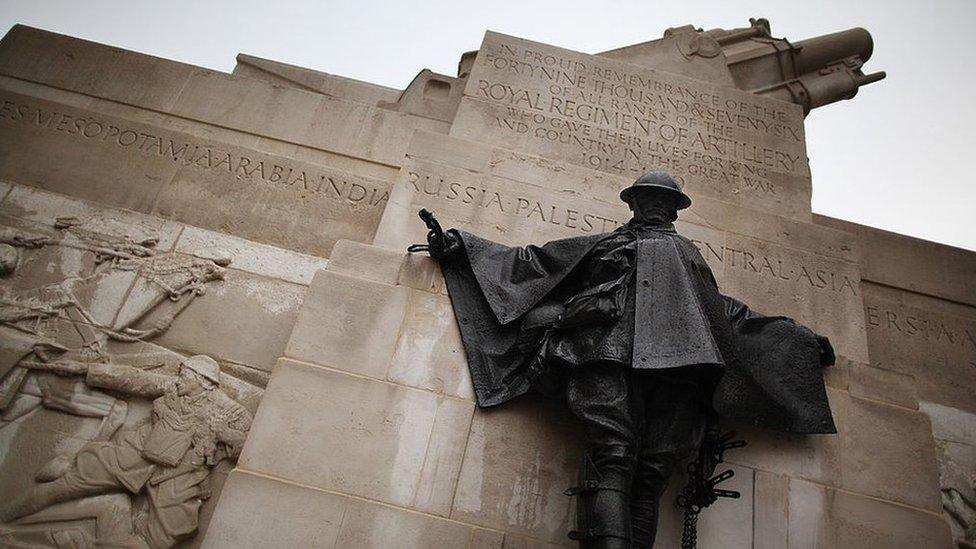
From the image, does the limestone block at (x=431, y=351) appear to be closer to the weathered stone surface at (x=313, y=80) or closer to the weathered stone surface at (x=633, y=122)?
the weathered stone surface at (x=633, y=122)

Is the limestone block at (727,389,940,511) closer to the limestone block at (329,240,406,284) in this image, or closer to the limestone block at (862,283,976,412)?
the limestone block at (862,283,976,412)

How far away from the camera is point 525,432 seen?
4.57 m

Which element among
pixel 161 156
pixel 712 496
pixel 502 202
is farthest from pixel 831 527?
pixel 161 156

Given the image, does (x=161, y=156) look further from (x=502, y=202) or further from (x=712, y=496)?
(x=712, y=496)

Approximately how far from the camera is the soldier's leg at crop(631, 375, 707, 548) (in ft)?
13.0

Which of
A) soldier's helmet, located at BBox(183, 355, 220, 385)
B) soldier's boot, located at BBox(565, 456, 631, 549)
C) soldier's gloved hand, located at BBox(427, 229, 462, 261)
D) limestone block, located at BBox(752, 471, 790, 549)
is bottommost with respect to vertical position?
soldier's boot, located at BBox(565, 456, 631, 549)

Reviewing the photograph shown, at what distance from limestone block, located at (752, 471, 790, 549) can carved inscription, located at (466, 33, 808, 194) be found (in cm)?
349

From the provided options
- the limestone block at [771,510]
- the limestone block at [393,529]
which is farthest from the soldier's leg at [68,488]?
the limestone block at [771,510]

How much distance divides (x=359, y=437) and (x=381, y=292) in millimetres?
1155

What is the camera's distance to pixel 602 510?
3.72 m

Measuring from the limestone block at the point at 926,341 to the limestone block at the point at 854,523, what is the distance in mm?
2949

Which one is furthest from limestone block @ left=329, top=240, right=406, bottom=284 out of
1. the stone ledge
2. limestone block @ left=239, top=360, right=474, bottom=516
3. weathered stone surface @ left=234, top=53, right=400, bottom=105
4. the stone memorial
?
weathered stone surface @ left=234, top=53, right=400, bottom=105

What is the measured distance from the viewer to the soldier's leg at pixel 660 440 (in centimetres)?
396

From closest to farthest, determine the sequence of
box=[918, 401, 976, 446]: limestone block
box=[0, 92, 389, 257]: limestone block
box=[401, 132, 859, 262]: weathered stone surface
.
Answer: box=[401, 132, 859, 262]: weathered stone surface < box=[918, 401, 976, 446]: limestone block < box=[0, 92, 389, 257]: limestone block
